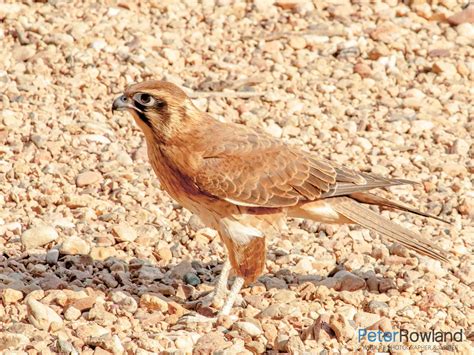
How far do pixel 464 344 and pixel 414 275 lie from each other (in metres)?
0.99

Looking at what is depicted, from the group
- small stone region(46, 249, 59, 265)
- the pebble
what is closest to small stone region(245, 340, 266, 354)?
small stone region(46, 249, 59, 265)

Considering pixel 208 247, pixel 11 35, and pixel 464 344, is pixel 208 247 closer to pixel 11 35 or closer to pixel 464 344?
pixel 464 344

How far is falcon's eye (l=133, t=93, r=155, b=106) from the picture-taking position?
6.86 meters

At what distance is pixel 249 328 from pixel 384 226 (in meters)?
1.36

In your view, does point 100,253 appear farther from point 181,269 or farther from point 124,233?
point 181,269

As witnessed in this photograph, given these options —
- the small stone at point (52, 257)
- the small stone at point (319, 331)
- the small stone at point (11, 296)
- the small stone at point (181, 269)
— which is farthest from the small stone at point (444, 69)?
the small stone at point (11, 296)

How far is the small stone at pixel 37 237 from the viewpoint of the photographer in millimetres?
7559

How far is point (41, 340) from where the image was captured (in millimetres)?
6289

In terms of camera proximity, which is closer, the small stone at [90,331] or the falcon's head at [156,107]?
the small stone at [90,331]

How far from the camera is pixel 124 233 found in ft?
25.4

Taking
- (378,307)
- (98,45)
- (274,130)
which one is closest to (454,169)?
(274,130)

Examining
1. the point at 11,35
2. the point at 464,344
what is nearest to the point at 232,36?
the point at 11,35

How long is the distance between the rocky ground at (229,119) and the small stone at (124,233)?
0.03 ft

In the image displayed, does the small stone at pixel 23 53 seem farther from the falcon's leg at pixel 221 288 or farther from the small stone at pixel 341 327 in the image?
the small stone at pixel 341 327
